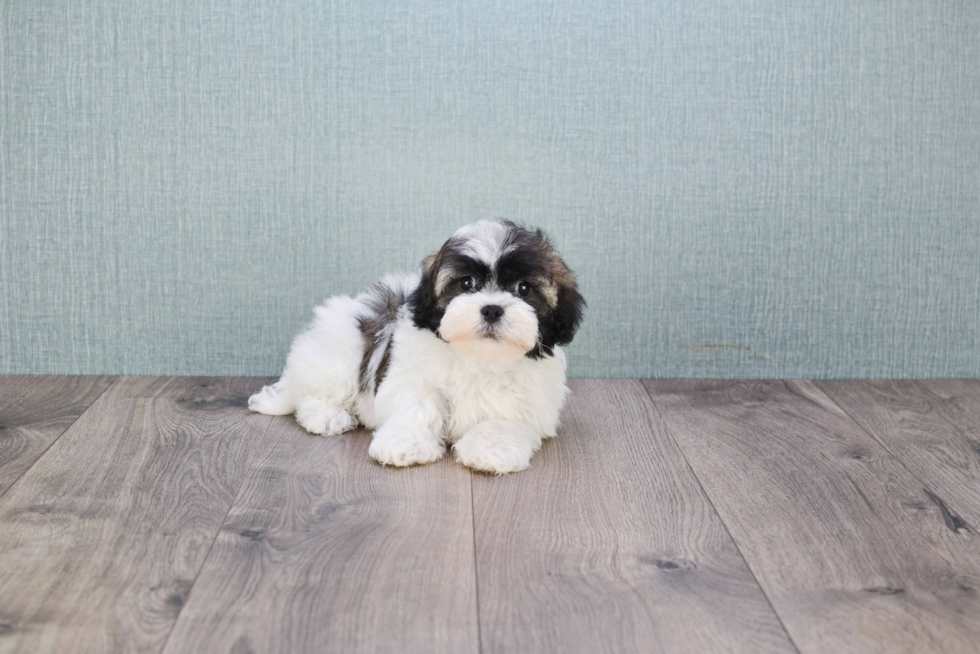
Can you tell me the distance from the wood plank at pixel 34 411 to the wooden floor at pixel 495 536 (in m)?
0.01

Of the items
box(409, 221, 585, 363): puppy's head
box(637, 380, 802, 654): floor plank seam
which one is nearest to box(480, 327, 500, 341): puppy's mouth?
box(409, 221, 585, 363): puppy's head

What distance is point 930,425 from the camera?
8.35 ft

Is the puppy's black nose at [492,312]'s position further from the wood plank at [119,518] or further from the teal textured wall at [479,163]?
the teal textured wall at [479,163]

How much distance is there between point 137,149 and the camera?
111 inches

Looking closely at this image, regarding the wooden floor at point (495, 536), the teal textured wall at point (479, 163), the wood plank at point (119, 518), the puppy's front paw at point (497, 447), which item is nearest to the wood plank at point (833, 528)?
the wooden floor at point (495, 536)

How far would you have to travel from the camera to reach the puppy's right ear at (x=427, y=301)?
2113 mm

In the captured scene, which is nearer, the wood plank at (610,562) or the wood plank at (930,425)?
the wood plank at (610,562)

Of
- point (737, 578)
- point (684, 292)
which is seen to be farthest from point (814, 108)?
point (737, 578)

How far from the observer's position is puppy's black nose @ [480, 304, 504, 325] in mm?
1990

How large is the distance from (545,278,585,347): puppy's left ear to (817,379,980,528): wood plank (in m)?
0.87

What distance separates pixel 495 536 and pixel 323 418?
0.79 meters

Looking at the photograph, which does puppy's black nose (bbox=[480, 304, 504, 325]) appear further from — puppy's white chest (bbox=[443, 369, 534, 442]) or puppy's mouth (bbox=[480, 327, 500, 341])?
puppy's white chest (bbox=[443, 369, 534, 442])

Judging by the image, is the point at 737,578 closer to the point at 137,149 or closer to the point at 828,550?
the point at 828,550

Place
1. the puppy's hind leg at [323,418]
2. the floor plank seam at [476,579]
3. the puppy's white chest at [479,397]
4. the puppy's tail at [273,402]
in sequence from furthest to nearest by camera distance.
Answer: the puppy's tail at [273,402] → the puppy's hind leg at [323,418] → the puppy's white chest at [479,397] → the floor plank seam at [476,579]
